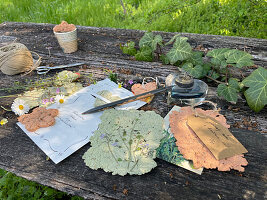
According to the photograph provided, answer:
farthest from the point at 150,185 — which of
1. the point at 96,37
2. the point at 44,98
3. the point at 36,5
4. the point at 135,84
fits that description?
the point at 36,5

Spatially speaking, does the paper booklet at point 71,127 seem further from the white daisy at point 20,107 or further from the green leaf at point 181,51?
the green leaf at point 181,51

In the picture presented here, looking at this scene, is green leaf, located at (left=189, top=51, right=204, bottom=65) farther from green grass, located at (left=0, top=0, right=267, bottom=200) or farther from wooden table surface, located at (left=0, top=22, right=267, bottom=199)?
green grass, located at (left=0, top=0, right=267, bottom=200)

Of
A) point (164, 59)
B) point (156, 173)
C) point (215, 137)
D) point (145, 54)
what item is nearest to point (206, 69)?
point (164, 59)

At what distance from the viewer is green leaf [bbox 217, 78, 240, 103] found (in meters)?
1.37

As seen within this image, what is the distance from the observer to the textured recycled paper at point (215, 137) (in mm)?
1051

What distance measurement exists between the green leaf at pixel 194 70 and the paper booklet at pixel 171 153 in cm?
51

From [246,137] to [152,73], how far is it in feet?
2.75

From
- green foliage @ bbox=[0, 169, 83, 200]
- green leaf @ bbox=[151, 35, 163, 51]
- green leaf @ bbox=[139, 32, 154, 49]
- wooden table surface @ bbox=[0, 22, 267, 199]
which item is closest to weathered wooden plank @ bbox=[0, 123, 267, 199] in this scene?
wooden table surface @ bbox=[0, 22, 267, 199]

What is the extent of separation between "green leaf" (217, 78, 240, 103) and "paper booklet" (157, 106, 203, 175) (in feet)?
1.54

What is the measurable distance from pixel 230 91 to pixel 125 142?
75cm

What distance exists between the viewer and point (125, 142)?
1148 mm

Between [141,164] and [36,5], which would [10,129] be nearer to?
[141,164]

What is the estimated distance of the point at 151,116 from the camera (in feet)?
4.24

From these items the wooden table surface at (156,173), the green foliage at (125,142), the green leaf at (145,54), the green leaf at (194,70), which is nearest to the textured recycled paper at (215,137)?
the wooden table surface at (156,173)
